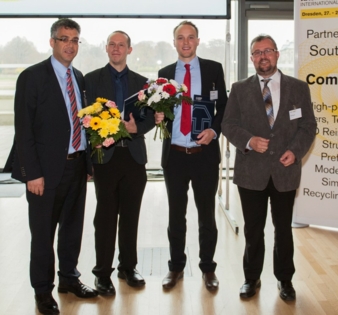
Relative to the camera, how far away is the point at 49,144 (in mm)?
3680

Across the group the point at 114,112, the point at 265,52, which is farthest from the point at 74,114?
the point at 265,52

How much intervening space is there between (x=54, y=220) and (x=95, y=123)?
0.80 metres

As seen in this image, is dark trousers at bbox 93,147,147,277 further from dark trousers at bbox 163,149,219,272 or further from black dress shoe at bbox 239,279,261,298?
black dress shoe at bbox 239,279,261,298

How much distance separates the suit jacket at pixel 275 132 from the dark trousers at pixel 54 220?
46.2 inches

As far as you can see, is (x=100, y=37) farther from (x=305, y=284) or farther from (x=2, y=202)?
(x=305, y=284)

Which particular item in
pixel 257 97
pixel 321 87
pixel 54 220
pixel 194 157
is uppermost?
pixel 321 87

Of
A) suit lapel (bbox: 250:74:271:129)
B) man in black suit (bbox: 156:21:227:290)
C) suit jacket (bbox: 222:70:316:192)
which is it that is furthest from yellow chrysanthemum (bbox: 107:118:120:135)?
suit lapel (bbox: 250:74:271:129)

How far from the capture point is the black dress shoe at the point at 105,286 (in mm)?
4105

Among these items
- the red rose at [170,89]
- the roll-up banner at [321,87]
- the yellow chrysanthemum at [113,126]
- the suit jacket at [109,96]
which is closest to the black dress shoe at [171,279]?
the suit jacket at [109,96]

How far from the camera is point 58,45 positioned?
3717mm

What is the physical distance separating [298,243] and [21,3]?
4.26 meters

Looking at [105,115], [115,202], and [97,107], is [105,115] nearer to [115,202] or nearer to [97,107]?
[97,107]

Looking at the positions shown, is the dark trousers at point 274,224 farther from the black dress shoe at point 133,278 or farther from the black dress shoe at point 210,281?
the black dress shoe at point 133,278

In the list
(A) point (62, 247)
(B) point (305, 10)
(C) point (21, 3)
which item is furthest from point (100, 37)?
(A) point (62, 247)
